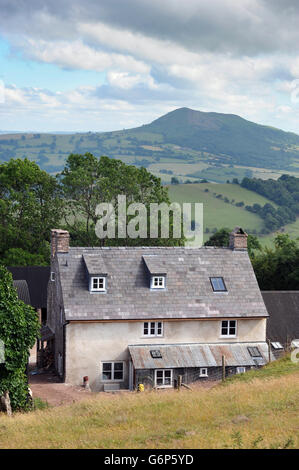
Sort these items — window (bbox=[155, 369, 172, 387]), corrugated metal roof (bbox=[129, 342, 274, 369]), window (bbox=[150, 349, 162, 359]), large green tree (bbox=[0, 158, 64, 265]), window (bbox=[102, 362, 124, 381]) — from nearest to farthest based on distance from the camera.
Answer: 1. window (bbox=[155, 369, 172, 387])
2. corrugated metal roof (bbox=[129, 342, 274, 369])
3. window (bbox=[150, 349, 162, 359])
4. window (bbox=[102, 362, 124, 381])
5. large green tree (bbox=[0, 158, 64, 265])

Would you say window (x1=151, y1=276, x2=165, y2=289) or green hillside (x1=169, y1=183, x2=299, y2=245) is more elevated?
window (x1=151, y1=276, x2=165, y2=289)

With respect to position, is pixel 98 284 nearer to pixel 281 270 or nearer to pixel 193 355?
pixel 193 355

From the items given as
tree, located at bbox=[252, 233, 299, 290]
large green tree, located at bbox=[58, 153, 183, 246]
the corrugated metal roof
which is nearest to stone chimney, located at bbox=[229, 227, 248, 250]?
the corrugated metal roof

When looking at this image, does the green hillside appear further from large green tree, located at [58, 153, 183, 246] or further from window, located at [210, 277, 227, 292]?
window, located at [210, 277, 227, 292]

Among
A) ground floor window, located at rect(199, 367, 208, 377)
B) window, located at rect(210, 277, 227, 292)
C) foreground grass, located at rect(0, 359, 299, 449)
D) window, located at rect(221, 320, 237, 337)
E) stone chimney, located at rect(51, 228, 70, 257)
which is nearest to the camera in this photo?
foreground grass, located at rect(0, 359, 299, 449)

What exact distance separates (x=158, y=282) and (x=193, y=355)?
525 centimetres

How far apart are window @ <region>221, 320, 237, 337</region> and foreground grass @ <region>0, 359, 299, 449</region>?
12187 mm

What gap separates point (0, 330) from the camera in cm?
2820

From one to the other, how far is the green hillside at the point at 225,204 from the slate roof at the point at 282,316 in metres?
103

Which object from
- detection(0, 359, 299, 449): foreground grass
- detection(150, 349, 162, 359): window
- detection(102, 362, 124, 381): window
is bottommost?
detection(102, 362, 124, 381): window

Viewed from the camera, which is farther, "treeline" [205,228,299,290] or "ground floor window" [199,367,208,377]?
"treeline" [205,228,299,290]

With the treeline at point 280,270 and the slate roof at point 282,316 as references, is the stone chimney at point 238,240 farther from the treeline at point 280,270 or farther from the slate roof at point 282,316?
the treeline at point 280,270

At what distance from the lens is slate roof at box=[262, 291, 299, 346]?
Answer: 4231cm
